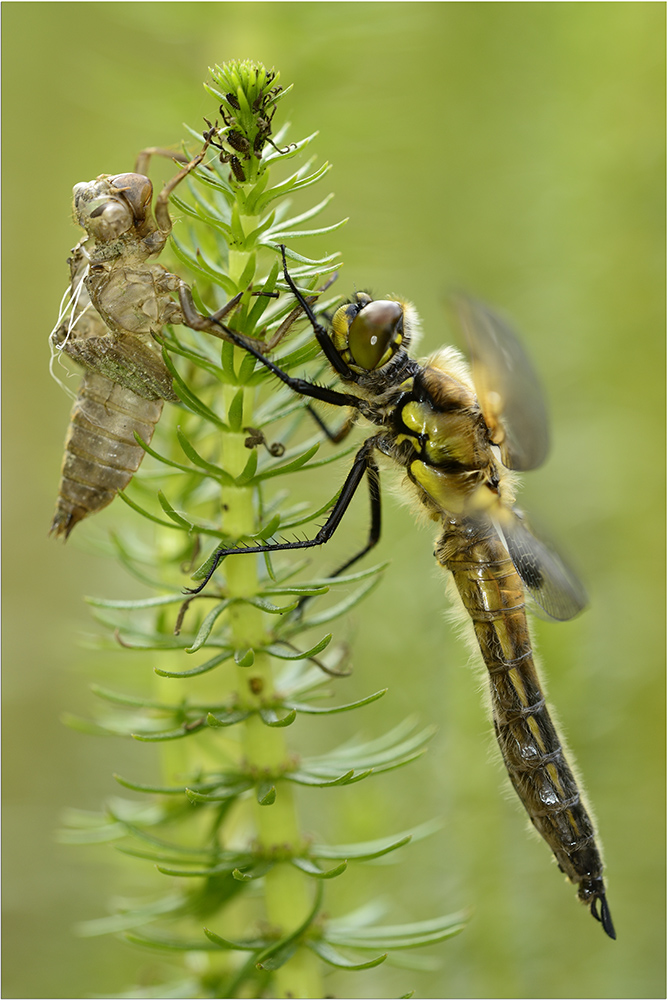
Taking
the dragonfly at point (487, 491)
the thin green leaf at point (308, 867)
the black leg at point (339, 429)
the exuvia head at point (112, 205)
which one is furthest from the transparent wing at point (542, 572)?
the exuvia head at point (112, 205)

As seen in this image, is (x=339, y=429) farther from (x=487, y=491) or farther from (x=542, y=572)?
(x=542, y=572)

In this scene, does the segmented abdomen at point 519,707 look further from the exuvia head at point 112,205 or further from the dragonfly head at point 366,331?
the exuvia head at point 112,205

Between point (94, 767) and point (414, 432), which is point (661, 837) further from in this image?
point (94, 767)

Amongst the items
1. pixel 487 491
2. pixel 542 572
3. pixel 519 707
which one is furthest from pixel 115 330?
pixel 519 707

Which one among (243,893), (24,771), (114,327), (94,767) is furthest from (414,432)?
(24,771)

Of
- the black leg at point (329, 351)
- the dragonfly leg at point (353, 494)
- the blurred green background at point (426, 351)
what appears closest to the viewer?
the black leg at point (329, 351)

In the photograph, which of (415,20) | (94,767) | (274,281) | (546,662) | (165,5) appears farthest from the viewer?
(94,767)
